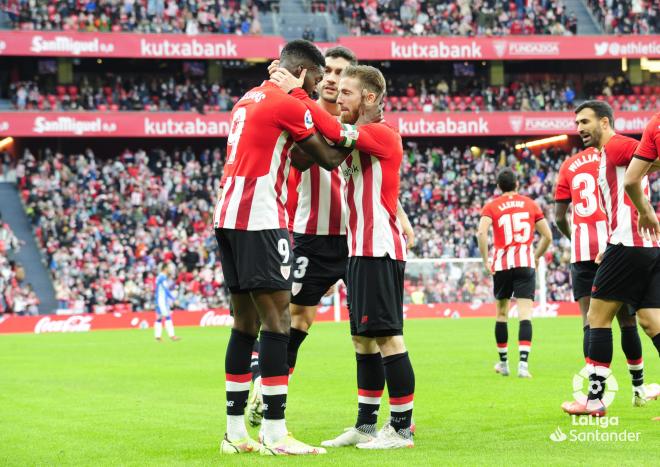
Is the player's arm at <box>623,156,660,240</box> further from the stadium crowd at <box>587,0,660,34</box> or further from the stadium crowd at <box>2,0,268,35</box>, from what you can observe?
the stadium crowd at <box>587,0,660,34</box>

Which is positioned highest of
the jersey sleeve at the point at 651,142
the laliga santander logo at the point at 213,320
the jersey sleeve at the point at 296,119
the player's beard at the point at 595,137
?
the jersey sleeve at the point at 296,119

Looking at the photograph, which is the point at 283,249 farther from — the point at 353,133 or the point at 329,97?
the point at 329,97

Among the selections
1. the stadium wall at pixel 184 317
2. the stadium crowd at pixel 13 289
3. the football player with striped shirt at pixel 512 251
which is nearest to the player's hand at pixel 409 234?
the football player with striped shirt at pixel 512 251

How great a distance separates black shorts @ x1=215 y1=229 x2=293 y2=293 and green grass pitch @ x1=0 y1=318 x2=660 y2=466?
3.87ft

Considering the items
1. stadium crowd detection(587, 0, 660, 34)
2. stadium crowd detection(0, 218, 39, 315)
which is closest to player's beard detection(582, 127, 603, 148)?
stadium crowd detection(0, 218, 39, 315)

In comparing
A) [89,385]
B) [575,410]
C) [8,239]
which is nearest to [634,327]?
[575,410]

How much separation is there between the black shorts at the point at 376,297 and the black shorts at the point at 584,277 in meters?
3.42

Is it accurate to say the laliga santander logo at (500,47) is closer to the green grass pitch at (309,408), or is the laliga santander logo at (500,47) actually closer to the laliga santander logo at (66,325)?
the laliga santander logo at (66,325)

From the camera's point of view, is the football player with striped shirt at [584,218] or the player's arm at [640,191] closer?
the player's arm at [640,191]

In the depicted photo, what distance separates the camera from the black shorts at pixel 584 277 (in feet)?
33.3

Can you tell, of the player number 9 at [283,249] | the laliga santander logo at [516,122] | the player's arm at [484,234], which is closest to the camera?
the player number 9 at [283,249]

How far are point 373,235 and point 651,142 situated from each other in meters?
2.12

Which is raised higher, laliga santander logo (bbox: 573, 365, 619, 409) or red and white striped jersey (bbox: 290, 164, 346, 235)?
red and white striped jersey (bbox: 290, 164, 346, 235)

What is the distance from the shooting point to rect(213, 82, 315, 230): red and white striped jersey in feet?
22.9
